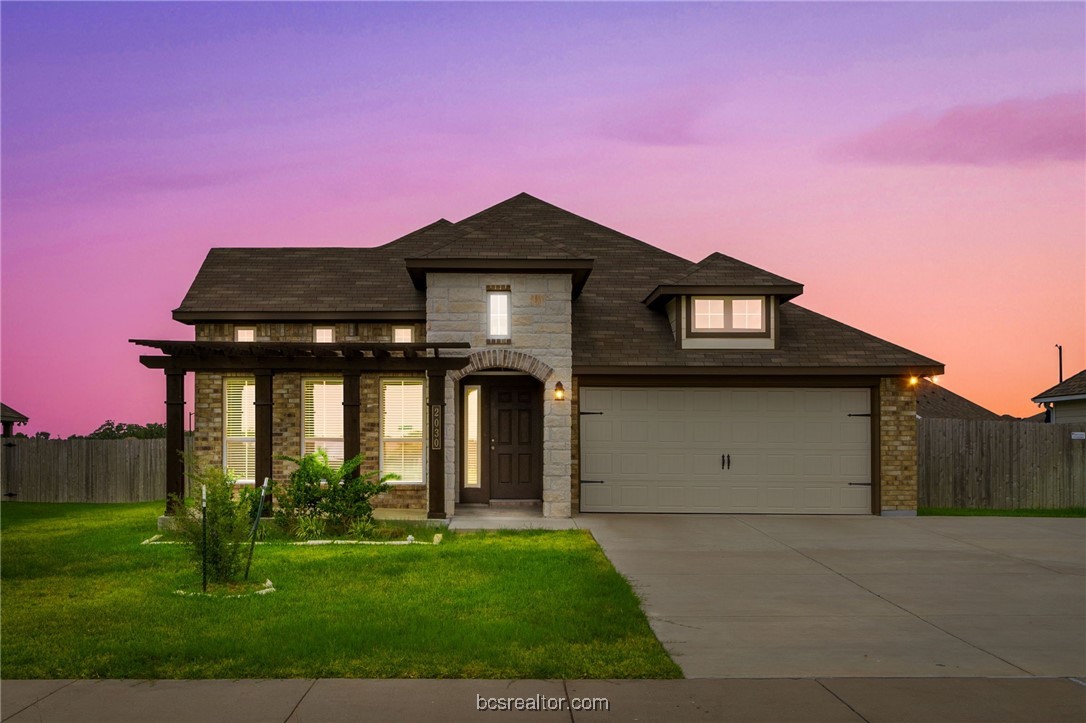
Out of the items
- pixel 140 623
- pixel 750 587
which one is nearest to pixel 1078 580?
pixel 750 587

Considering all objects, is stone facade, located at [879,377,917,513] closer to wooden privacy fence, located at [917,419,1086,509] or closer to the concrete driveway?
the concrete driveway

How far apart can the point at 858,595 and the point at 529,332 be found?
8.05 m

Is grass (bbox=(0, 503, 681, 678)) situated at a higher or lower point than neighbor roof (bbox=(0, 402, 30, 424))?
lower

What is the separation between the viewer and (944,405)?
36.5m

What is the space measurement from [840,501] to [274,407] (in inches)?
450

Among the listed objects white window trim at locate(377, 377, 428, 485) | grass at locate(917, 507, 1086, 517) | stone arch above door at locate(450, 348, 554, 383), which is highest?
stone arch above door at locate(450, 348, 554, 383)

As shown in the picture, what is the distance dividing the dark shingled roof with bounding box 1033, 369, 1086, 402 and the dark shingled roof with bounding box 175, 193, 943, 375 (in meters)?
11.0

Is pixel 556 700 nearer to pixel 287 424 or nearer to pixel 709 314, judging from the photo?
pixel 287 424

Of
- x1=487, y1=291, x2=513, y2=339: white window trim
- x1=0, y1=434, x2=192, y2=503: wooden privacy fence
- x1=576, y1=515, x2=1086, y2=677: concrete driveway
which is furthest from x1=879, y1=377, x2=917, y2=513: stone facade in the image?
x1=0, y1=434, x2=192, y2=503: wooden privacy fence

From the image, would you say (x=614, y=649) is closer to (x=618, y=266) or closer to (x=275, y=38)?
(x=275, y=38)

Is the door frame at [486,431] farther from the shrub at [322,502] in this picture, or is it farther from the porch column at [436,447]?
the shrub at [322,502]

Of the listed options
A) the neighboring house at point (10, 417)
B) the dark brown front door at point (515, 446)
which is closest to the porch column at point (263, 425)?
the dark brown front door at point (515, 446)

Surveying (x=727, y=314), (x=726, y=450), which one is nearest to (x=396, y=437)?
(x=726, y=450)

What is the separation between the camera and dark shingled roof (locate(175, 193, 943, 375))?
16.3 m
